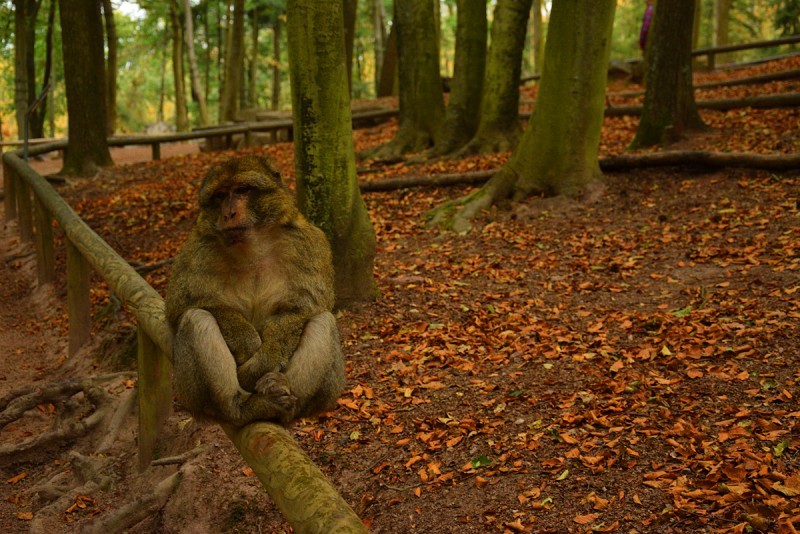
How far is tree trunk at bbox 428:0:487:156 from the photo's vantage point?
12.7m

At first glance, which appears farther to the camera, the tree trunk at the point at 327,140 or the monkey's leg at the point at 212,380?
the tree trunk at the point at 327,140

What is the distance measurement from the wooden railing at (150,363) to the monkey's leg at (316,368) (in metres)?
0.35

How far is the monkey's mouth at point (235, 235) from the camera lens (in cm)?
377

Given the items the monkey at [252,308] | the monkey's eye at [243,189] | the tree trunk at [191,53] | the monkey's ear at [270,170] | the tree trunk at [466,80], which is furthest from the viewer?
the tree trunk at [191,53]

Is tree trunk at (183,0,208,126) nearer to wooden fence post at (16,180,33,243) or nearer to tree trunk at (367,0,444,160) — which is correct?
tree trunk at (367,0,444,160)

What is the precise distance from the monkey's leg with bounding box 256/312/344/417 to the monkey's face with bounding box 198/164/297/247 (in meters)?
0.54

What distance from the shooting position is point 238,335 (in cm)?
382

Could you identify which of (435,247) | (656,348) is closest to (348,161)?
(435,247)

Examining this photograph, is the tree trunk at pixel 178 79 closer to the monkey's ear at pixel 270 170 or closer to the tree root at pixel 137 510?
the tree root at pixel 137 510

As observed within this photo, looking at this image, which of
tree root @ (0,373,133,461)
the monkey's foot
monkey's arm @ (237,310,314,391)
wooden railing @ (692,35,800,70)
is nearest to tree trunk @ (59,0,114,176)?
tree root @ (0,373,133,461)

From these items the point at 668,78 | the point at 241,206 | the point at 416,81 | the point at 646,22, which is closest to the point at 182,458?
the point at 241,206

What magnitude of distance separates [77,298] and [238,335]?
4809 millimetres

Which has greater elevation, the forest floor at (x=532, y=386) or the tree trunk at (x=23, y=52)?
the tree trunk at (x=23, y=52)

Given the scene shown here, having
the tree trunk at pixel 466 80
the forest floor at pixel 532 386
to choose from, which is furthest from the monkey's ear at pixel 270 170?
the tree trunk at pixel 466 80
